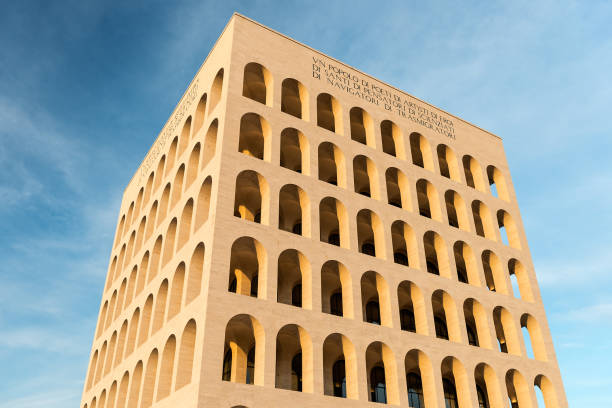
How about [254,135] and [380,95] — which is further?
[380,95]

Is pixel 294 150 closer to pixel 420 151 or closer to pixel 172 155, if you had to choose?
pixel 172 155

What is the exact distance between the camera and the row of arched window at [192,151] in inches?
1122

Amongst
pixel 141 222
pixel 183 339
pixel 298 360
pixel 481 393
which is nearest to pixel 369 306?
pixel 298 360

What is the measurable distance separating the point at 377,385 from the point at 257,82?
18.0m

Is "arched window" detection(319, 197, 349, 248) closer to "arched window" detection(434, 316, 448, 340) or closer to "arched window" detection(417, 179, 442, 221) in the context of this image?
"arched window" detection(417, 179, 442, 221)

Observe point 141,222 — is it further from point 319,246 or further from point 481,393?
point 481,393

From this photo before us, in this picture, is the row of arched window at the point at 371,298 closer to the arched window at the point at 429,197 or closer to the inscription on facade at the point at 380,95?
the arched window at the point at 429,197

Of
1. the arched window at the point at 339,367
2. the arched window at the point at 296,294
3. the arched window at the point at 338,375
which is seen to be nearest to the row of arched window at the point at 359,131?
the arched window at the point at 296,294

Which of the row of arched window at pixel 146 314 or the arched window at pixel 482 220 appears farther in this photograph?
the arched window at pixel 482 220

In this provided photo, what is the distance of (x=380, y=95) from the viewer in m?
34.3

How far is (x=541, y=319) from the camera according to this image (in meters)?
32.3

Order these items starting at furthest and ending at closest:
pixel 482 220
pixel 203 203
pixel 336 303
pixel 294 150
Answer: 1. pixel 482 220
2. pixel 294 150
3. pixel 336 303
4. pixel 203 203

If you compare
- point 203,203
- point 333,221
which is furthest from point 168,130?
point 333,221

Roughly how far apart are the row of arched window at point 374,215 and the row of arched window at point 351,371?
5.19 m
